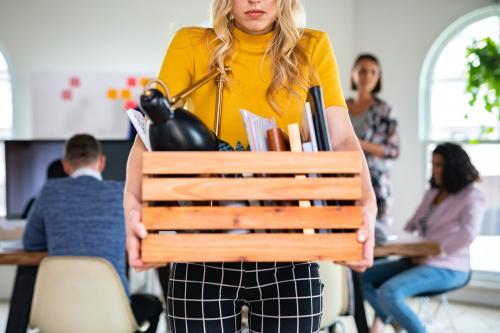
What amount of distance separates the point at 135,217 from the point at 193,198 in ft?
0.37

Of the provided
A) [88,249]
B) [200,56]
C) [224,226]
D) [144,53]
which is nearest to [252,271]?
[224,226]

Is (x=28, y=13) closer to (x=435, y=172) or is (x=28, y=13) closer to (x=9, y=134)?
(x=9, y=134)

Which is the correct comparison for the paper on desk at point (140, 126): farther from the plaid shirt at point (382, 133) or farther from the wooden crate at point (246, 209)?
the plaid shirt at point (382, 133)

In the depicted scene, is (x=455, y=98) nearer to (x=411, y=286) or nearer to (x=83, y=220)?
(x=411, y=286)

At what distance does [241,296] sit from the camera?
142 centimetres

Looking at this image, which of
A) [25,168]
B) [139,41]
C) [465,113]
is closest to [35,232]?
[25,168]

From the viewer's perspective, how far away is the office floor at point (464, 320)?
4.82 meters

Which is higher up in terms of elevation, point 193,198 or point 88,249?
point 193,198

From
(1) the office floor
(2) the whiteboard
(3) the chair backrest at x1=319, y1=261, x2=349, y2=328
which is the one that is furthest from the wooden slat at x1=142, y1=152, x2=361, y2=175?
(2) the whiteboard

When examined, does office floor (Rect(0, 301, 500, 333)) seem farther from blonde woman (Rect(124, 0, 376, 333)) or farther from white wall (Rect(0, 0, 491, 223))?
blonde woman (Rect(124, 0, 376, 333))

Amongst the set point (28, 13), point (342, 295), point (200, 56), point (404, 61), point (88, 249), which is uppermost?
point (28, 13)

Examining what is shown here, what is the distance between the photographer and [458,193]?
4027mm

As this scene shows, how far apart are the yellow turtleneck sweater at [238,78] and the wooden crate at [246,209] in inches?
10.8

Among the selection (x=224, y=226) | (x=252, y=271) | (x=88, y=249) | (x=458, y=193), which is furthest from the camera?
(x=458, y=193)
